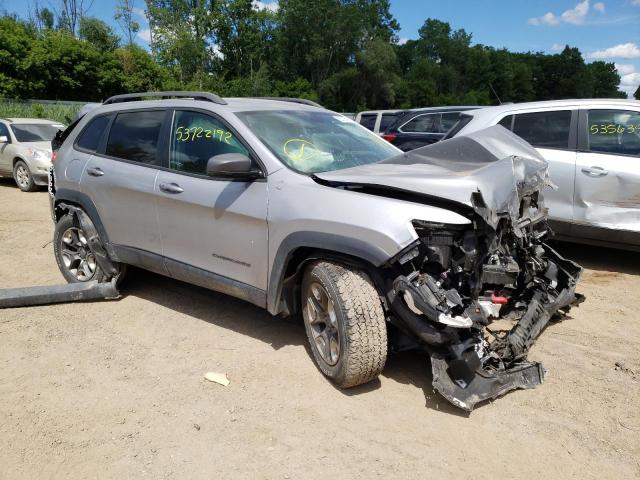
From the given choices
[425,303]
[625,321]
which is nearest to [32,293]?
[425,303]

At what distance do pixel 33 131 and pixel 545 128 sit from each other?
11.9m

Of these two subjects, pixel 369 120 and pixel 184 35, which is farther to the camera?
pixel 184 35

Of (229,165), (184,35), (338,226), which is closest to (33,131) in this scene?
(229,165)

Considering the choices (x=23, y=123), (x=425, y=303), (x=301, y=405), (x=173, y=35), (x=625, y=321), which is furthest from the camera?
(x=173, y=35)

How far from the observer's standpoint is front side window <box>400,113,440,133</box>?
1038 centimetres

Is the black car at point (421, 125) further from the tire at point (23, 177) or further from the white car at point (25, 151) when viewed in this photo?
the tire at point (23, 177)

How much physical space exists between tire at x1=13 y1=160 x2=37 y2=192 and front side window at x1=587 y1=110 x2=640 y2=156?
1132cm

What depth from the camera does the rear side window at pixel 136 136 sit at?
442 centimetres

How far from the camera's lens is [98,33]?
44.1 metres

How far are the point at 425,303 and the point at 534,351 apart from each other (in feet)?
4.69

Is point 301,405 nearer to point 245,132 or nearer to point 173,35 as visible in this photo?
point 245,132

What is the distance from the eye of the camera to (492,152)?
3.89 metres

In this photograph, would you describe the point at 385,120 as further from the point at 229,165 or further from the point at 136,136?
the point at 229,165

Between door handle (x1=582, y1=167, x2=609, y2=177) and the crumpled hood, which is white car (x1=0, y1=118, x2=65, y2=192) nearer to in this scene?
the crumpled hood
